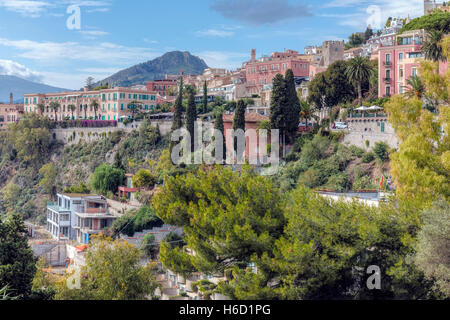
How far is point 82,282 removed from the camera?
58.6ft

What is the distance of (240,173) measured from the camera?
20.9 metres

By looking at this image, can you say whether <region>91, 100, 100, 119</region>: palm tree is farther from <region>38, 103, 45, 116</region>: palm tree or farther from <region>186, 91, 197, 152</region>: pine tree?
<region>186, 91, 197, 152</region>: pine tree

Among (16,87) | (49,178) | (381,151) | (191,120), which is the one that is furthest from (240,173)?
(16,87)

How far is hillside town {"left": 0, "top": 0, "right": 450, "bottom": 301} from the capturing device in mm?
14328

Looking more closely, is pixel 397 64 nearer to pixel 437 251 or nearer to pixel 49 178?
pixel 437 251

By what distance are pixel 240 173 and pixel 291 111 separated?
1720cm

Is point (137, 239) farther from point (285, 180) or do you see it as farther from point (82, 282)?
point (82, 282)

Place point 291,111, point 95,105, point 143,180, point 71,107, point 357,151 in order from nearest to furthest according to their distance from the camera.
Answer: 1. point 357,151
2. point 291,111
3. point 143,180
4. point 95,105
5. point 71,107

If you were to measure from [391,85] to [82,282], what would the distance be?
95.6 feet

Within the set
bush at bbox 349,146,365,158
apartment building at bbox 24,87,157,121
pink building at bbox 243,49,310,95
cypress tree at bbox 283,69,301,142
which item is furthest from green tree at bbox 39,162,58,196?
bush at bbox 349,146,365,158

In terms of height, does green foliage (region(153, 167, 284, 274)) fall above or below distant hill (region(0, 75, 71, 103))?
below

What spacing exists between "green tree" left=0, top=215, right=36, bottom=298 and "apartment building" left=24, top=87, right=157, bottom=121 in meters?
46.3

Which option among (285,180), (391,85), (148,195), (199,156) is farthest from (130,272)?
(391,85)

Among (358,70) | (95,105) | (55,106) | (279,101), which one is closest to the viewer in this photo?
(279,101)
